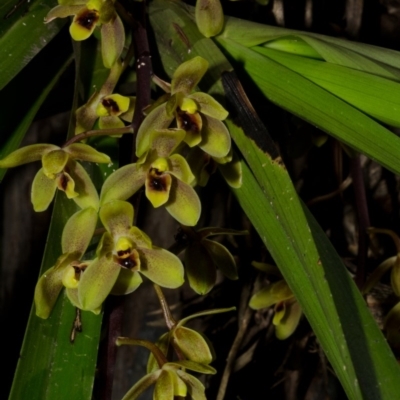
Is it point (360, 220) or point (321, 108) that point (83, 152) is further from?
point (360, 220)

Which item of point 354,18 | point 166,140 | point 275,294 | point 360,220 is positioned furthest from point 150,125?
point 354,18

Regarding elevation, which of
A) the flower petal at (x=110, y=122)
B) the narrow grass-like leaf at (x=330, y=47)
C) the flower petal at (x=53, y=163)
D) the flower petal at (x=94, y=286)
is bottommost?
the flower petal at (x=94, y=286)

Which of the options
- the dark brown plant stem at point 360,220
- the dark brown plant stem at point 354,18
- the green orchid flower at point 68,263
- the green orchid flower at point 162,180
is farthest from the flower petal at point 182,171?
the dark brown plant stem at point 354,18

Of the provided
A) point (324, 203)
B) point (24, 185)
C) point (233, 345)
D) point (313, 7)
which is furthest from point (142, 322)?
point (313, 7)

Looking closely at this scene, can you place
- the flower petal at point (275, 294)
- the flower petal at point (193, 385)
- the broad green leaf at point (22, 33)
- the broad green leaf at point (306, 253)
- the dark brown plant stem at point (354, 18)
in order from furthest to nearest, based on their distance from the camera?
the dark brown plant stem at point (354, 18)
the flower petal at point (275, 294)
the broad green leaf at point (22, 33)
the flower petal at point (193, 385)
the broad green leaf at point (306, 253)

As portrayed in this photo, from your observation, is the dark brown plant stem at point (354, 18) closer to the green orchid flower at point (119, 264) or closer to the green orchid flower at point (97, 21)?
the green orchid flower at point (97, 21)

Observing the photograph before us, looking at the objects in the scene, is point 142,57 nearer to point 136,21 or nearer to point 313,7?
point 136,21
